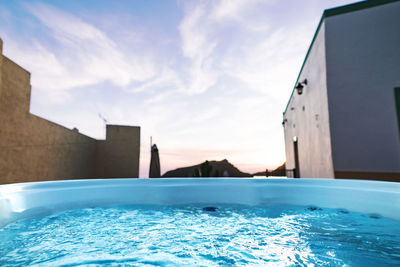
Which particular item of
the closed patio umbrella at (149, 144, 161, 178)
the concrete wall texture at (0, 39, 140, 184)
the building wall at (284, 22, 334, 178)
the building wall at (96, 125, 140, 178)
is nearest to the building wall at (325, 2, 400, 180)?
the building wall at (284, 22, 334, 178)

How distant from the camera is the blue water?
38.1 inches

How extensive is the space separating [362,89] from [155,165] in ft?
20.7

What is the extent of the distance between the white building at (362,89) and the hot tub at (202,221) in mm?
2022

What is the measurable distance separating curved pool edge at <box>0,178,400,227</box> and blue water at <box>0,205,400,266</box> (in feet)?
0.52

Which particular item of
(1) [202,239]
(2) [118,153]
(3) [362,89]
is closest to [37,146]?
(2) [118,153]

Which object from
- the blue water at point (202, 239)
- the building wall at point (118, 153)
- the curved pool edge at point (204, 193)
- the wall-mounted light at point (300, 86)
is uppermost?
the wall-mounted light at point (300, 86)

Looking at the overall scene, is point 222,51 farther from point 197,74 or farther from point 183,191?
point 183,191

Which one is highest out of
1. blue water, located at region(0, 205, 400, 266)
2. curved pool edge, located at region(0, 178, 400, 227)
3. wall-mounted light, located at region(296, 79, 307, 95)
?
wall-mounted light, located at region(296, 79, 307, 95)

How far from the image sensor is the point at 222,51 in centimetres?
571

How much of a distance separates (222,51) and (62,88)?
14.1ft

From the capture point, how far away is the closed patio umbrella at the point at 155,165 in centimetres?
782

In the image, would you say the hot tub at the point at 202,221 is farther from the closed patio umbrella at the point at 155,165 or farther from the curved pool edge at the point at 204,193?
the closed patio umbrella at the point at 155,165

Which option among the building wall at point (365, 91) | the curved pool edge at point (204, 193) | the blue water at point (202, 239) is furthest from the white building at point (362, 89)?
the blue water at point (202, 239)

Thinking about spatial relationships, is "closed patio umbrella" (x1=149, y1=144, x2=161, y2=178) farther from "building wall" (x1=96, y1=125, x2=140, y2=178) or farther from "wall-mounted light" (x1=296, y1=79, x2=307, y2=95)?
"wall-mounted light" (x1=296, y1=79, x2=307, y2=95)
